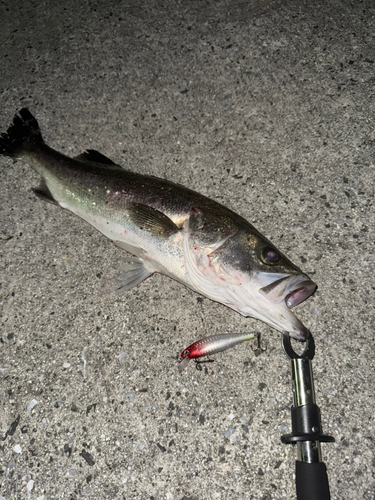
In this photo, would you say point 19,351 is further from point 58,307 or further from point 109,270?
point 109,270

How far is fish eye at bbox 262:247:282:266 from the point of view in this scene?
193 centimetres

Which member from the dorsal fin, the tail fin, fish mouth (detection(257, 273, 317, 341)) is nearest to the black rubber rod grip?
fish mouth (detection(257, 273, 317, 341))

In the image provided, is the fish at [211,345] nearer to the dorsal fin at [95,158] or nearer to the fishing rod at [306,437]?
the fishing rod at [306,437]

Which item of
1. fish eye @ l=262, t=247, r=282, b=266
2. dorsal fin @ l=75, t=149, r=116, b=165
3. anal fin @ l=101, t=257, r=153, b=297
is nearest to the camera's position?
fish eye @ l=262, t=247, r=282, b=266

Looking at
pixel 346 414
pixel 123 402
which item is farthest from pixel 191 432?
pixel 346 414

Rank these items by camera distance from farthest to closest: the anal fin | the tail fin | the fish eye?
1. the tail fin
2. the anal fin
3. the fish eye

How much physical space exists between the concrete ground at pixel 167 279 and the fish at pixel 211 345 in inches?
3.5

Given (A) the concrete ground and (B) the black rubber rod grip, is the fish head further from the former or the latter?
(B) the black rubber rod grip

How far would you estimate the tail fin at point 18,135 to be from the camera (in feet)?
8.84

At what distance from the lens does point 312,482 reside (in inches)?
63.6

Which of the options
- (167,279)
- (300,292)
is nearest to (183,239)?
(167,279)

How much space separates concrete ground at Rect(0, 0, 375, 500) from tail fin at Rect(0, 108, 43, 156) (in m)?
0.14

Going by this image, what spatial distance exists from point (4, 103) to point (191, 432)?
3007 millimetres

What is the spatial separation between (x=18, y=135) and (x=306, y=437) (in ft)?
9.10
